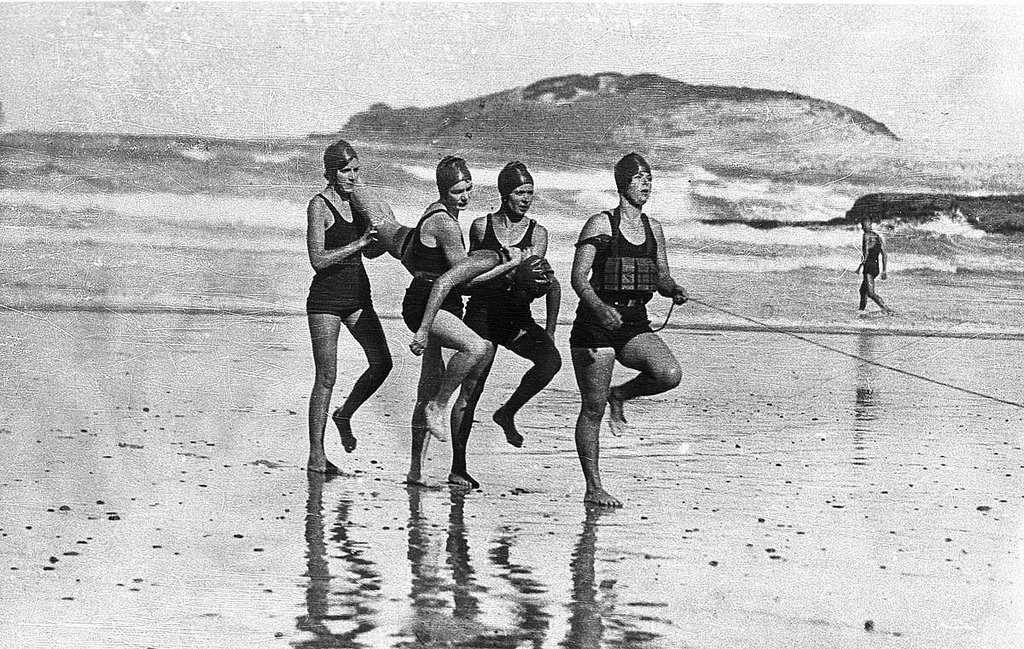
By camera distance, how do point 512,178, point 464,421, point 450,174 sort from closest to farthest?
point 512,178 < point 450,174 < point 464,421

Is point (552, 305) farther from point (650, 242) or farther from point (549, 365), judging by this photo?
point (650, 242)

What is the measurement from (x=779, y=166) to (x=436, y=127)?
1.72m

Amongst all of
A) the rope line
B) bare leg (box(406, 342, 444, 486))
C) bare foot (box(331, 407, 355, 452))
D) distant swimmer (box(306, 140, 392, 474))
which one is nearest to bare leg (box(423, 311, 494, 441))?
bare leg (box(406, 342, 444, 486))

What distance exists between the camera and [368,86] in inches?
230

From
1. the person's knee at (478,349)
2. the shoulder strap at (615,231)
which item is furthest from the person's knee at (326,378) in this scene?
the shoulder strap at (615,231)

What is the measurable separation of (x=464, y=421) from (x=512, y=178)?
3.80 feet

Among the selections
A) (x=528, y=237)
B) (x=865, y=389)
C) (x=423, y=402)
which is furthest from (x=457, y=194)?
(x=865, y=389)

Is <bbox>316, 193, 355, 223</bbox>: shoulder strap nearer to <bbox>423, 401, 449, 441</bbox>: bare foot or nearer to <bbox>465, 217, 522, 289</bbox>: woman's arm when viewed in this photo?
<bbox>465, 217, 522, 289</bbox>: woman's arm

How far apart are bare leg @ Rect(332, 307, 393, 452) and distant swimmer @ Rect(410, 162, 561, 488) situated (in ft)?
1.32

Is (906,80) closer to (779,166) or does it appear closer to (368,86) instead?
(779,166)

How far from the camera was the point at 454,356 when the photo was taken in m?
5.53

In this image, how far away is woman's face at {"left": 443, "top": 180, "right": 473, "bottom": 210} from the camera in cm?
552

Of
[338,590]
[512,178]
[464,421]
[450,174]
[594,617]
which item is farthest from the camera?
[464,421]

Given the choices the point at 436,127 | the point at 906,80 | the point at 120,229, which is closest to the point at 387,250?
the point at 436,127
